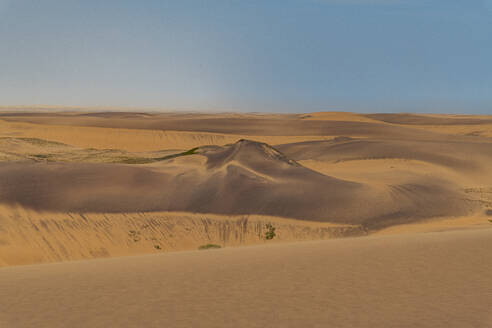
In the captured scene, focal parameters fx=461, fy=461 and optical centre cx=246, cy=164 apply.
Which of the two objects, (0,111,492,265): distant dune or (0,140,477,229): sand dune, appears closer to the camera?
(0,111,492,265): distant dune

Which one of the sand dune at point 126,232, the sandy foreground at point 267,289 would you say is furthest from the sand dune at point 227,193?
the sandy foreground at point 267,289

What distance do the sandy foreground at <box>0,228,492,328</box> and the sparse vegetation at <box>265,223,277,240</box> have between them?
7.01 meters

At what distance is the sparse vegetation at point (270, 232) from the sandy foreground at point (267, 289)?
7.01 m

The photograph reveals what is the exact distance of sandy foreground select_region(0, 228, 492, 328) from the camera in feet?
15.9

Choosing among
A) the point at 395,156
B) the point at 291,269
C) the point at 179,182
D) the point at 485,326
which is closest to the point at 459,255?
the point at 291,269

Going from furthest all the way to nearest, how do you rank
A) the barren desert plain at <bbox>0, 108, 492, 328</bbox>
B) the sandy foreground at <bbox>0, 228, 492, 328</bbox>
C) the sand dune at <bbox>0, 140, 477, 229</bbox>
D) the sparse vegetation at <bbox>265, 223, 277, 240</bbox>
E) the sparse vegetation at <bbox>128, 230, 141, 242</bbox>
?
the sand dune at <bbox>0, 140, 477, 229</bbox>
the sparse vegetation at <bbox>265, 223, 277, 240</bbox>
the sparse vegetation at <bbox>128, 230, 141, 242</bbox>
the barren desert plain at <bbox>0, 108, 492, 328</bbox>
the sandy foreground at <bbox>0, 228, 492, 328</bbox>

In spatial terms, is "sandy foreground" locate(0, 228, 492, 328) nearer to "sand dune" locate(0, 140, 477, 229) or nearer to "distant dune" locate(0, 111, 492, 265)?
"distant dune" locate(0, 111, 492, 265)

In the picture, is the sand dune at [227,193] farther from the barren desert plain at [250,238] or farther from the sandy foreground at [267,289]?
the sandy foreground at [267,289]

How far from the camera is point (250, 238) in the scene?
50.6 ft

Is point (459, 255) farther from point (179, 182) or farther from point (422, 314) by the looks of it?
point (179, 182)

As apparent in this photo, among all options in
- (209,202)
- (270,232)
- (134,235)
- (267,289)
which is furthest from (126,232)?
(267,289)

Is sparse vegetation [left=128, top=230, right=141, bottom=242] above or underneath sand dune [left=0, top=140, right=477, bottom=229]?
underneath

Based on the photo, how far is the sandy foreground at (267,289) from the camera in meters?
4.85

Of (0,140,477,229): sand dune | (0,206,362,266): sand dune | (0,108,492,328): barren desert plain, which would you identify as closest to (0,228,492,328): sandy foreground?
(0,108,492,328): barren desert plain
